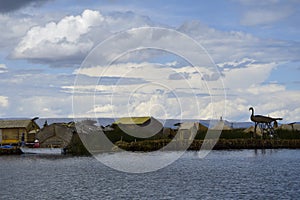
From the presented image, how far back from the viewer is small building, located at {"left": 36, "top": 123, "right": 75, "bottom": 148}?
85088 mm

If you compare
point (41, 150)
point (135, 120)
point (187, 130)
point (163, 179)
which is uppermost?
point (135, 120)

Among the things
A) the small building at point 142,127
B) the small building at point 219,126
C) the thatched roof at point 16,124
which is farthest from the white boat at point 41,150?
the small building at point 219,126

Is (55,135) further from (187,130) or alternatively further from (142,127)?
(187,130)

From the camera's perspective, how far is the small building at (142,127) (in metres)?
93.1

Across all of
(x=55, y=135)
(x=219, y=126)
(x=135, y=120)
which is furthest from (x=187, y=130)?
(x=55, y=135)

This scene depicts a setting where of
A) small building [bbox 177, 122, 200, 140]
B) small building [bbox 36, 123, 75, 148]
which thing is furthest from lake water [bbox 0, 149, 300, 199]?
small building [bbox 177, 122, 200, 140]

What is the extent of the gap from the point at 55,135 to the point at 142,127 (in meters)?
14.7

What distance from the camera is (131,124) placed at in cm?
9681

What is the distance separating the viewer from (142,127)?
94625 mm

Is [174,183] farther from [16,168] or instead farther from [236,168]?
[16,168]

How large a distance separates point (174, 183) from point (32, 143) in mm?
52260

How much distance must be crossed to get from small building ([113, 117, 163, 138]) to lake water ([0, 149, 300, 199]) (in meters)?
19.6

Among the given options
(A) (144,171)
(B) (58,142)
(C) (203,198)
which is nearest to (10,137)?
(B) (58,142)

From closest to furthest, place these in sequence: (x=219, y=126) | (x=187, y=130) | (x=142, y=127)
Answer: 1. (x=187, y=130)
2. (x=142, y=127)
3. (x=219, y=126)
